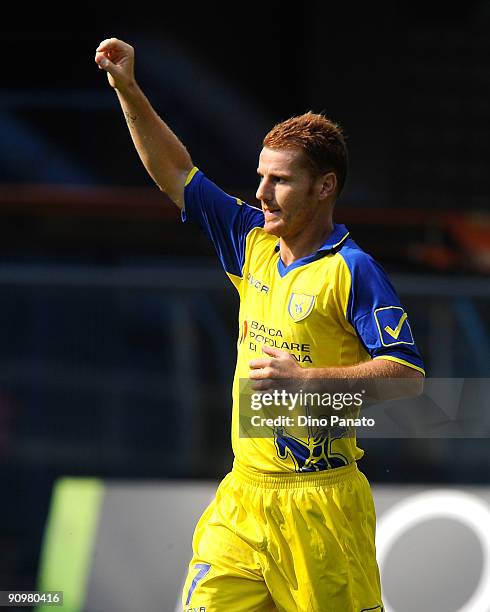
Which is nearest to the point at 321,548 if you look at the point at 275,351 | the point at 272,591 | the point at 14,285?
the point at 272,591

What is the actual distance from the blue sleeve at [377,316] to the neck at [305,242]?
136 mm

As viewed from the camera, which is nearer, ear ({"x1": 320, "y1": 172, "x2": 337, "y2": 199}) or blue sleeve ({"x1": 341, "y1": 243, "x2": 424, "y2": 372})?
blue sleeve ({"x1": 341, "y1": 243, "x2": 424, "y2": 372})

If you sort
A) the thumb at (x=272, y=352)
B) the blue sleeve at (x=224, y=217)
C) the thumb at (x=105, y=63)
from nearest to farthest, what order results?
1. the thumb at (x=272, y=352)
2. the thumb at (x=105, y=63)
3. the blue sleeve at (x=224, y=217)

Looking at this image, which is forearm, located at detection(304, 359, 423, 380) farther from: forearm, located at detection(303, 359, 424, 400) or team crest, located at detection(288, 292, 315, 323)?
team crest, located at detection(288, 292, 315, 323)

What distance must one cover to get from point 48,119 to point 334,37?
1686mm

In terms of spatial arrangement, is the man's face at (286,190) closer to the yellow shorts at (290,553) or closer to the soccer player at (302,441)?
the soccer player at (302,441)

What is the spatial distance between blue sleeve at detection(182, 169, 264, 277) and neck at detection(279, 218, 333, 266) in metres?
0.18

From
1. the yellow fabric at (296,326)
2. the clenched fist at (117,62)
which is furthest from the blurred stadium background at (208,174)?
the clenched fist at (117,62)

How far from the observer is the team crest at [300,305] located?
315 cm

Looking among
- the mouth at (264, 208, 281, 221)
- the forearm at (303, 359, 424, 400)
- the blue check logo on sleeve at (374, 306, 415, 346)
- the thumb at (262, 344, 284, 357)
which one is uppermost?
the mouth at (264, 208, 281, 221)

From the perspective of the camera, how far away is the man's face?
10.5 ft

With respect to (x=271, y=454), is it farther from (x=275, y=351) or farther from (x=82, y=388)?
(x=82, y=388)

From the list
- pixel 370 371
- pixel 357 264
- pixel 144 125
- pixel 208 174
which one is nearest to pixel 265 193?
pixel 357 264

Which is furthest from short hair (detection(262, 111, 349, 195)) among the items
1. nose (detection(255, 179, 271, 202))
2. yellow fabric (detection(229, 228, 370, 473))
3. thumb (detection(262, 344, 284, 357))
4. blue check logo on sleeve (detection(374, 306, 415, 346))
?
thumb (detection(262, 344, 284, 357))
